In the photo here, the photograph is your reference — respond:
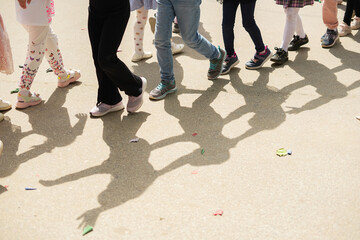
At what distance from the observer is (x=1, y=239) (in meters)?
3.04

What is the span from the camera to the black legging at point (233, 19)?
5016 mm

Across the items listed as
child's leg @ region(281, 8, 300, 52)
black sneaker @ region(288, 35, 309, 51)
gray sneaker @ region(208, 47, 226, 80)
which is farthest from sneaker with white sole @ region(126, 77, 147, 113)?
black sneaker @ region(288, 35, 309, 51)

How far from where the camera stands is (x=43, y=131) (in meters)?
4.37

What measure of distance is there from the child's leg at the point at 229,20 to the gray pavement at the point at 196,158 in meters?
0.34

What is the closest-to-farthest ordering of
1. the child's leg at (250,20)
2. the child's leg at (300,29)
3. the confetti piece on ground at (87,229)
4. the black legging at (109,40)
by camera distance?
1. the confetti piece on ground at (87,229)
2. the black legging at (109,40)
3. the child's leg at (250,20)
4. the child's leg at (300,29)

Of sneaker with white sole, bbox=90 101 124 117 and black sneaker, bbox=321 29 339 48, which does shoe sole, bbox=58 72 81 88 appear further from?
black sneaker, bbox=321 29 339 48

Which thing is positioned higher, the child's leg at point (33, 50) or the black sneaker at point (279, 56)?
the child's leg at point (33, 50)

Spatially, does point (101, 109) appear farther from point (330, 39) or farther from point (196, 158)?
point (330, 39)

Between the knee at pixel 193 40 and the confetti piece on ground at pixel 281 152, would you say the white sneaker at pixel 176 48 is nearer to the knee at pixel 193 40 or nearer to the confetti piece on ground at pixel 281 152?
the knee at pixel 193 40

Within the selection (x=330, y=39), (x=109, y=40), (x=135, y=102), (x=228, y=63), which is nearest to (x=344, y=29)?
(x=330, y=39)


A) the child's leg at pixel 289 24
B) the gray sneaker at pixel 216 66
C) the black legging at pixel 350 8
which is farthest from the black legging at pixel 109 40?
the black legging at pixel 350 8

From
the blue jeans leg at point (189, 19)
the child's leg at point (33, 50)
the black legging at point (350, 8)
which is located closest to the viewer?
the blue jeans leg at point (189, 19)

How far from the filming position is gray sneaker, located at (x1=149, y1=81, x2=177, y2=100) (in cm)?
483

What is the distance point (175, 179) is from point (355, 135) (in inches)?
64.6
